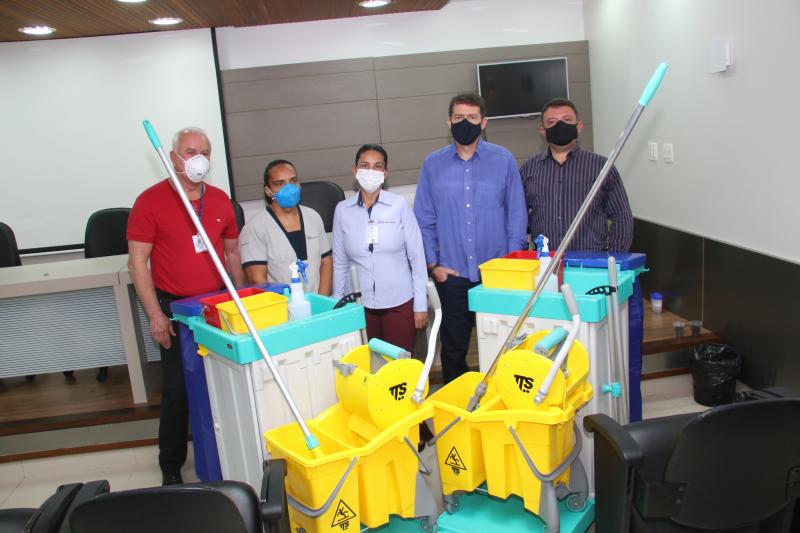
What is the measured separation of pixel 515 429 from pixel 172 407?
5.24 ft

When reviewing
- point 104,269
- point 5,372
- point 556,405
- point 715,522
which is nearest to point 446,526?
point 556,405

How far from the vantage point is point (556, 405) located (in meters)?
1.78

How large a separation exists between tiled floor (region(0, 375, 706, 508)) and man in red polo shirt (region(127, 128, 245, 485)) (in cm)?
50

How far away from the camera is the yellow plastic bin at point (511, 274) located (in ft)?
7.06

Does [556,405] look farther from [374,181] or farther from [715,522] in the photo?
[374,181]

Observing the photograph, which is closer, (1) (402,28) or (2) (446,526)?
(2) (446,526)

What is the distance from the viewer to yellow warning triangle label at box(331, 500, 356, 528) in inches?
67.3

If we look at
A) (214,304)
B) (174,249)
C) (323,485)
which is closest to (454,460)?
(323,485)

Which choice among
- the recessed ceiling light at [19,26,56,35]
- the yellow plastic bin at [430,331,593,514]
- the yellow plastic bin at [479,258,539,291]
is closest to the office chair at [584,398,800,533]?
the yellow plastic bin at [430,331,593,514]

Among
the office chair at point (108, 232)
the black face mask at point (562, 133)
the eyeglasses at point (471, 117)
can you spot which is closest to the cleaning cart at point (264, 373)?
the eyeglasses at point (471, 117)

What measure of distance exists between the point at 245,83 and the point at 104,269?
7.74 ft

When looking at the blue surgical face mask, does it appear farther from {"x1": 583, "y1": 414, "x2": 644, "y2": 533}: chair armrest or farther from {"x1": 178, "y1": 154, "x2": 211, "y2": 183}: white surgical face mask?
{"x1": 583, "y1": 414, "x2": 644, "y2": 533}: chair armrest

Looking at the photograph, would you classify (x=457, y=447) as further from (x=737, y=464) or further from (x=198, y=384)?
(x=198, y=384)

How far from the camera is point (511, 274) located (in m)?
2.19
